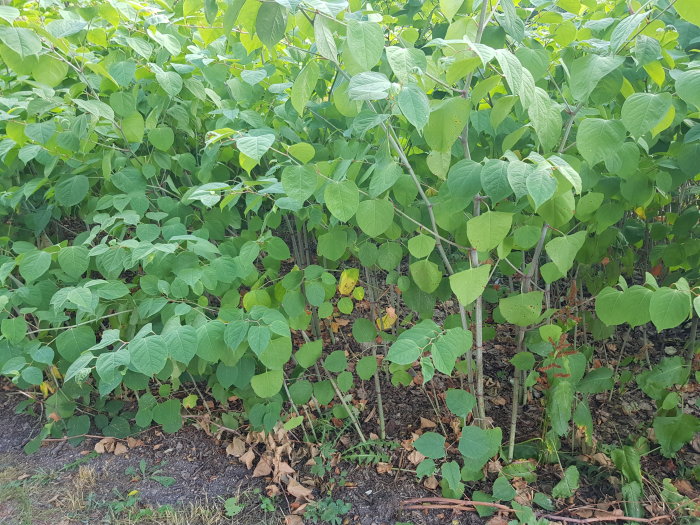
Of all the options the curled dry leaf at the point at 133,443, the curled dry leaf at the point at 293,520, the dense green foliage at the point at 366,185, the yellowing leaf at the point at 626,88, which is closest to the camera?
the dense green foliage at the point at 366,185

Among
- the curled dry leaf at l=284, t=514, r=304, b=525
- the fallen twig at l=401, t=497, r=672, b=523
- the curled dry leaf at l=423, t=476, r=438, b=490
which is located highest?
the fallen twig at l=401, t=497, r=672, b=523

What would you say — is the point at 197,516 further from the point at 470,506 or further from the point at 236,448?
the point at 470,506

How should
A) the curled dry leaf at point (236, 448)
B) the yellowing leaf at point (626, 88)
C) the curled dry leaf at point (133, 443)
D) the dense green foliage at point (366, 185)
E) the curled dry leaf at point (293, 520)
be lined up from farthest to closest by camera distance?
the curled dry leaf at point (133, 443) → the curled dry leaf at point (236, 448) → the curled dry leaf at point (293, 520) → the yellowing leaf at point (626, 88) → the dense green foliage at point (366, 185)

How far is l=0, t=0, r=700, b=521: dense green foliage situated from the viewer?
1350mm

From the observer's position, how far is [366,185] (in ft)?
6.12

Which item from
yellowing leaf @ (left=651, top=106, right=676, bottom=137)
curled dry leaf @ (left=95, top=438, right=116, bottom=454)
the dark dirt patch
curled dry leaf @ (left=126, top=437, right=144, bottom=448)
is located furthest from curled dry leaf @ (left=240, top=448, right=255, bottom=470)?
yellowing leaf @ (left=651, top=106, right=676, bottom=137)

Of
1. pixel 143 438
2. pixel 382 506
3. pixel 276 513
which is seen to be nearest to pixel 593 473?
pixel 382 506

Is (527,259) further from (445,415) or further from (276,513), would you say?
(276,513)

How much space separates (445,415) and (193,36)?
6.82 ft

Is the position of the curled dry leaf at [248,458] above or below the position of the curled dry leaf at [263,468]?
below

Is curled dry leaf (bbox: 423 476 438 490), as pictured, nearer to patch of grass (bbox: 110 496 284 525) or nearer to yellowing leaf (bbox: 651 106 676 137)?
patch of grass (bbox: 110 496 284 525)

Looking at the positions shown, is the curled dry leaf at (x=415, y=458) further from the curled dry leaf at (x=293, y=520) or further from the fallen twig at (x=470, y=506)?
the curled dry leaf at (x=293, y=520)

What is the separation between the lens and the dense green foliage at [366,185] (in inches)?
53.1

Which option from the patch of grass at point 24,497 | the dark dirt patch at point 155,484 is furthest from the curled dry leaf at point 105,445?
the patch of grass at point 24,497
